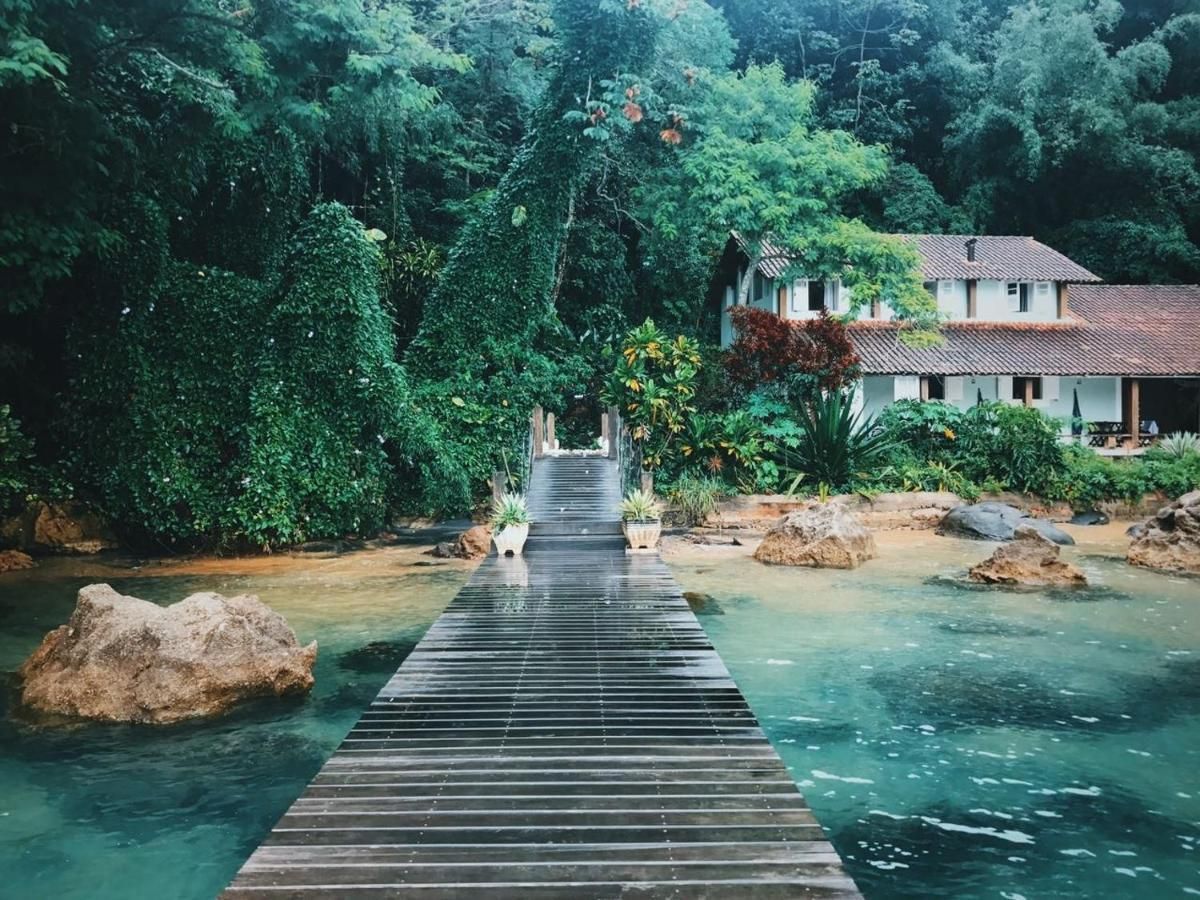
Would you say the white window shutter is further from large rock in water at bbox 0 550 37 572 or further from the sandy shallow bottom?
large rock in water at bbox 0 550 37 572

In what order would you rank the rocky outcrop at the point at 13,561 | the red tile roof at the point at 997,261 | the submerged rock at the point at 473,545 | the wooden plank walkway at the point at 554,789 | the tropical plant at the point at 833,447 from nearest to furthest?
the wooden plank walkway at the point at 554,789 → the rocky outcrop at the point at 13,561 → the submerged rock at the point at 473,545 → the tropical plant at the point at 833,447 → the red tile roof at the point at 997,261

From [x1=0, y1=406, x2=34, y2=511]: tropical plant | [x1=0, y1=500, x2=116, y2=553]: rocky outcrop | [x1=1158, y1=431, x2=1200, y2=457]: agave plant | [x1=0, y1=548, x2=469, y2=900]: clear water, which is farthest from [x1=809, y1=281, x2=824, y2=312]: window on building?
[x1=0, y1=406, x2=34, y2=511]: tropical plant

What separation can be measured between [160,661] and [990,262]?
26190 millimetres

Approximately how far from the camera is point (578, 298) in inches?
1136

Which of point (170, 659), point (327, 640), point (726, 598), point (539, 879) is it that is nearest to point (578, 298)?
point (726, 598)

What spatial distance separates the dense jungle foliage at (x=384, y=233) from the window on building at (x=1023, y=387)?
600 cm

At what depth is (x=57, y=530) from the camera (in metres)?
16.8

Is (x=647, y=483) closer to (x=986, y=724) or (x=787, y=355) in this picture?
(x=986, y=724)

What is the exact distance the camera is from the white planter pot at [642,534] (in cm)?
1238

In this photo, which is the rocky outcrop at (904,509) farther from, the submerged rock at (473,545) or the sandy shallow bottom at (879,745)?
the submerged rock at (473,545)

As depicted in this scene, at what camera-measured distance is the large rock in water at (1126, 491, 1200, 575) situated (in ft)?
47.6

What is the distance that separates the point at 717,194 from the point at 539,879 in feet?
68.1

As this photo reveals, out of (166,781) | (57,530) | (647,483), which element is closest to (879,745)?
(166,781)

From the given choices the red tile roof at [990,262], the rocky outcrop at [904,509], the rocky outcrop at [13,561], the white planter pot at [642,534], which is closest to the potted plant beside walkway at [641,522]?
the white planter pot at [642,534]
